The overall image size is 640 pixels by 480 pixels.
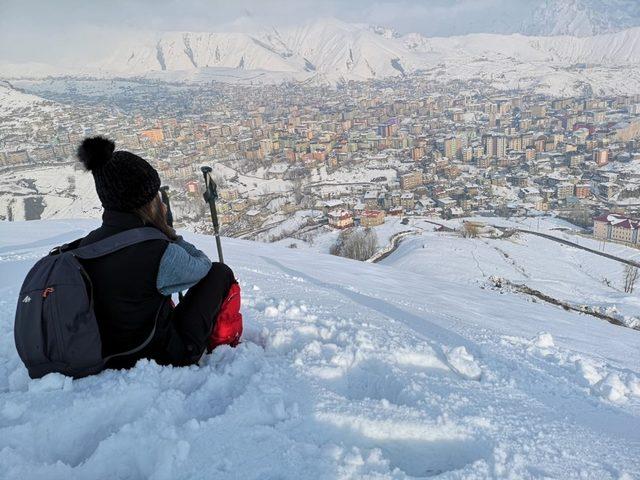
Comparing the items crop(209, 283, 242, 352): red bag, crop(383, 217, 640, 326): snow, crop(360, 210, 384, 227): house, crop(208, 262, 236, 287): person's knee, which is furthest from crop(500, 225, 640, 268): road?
crop(208, 262, 236, 287): person's knee

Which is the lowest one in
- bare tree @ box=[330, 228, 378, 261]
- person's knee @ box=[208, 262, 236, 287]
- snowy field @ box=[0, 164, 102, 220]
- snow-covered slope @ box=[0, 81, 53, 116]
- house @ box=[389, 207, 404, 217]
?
house @ box=[389, 207, 404, 217]

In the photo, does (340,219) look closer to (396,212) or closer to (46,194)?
(396,212)

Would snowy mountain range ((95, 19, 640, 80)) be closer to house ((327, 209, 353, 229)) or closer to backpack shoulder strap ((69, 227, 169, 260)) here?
house ((327, 209, 353, 229))

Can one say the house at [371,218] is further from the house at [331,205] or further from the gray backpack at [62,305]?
the gray backpack at [62,305]

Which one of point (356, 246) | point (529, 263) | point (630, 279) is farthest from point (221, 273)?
point (630, 279)

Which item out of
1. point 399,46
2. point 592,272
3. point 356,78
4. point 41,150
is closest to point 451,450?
point 592,272

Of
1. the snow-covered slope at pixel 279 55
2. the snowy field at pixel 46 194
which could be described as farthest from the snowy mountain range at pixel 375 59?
the snowy field at pixel 46 194

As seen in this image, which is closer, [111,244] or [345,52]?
[111,244]
